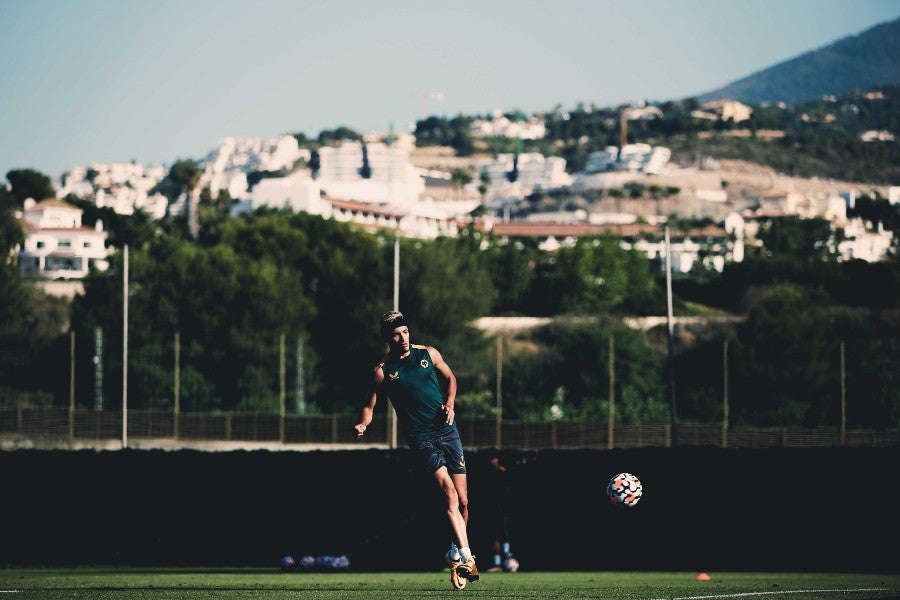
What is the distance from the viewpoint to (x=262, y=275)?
74250 mm

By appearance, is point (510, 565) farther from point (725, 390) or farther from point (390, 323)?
point (725, 390)

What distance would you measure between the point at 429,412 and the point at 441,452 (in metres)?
0.37

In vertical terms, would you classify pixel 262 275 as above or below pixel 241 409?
above

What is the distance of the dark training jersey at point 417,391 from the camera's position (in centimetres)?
1318

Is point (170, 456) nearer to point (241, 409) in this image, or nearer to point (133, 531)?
point (133, 531)

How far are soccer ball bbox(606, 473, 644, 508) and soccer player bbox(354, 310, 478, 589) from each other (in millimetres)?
4532

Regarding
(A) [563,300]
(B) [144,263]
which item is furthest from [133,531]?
(A) [563,300]

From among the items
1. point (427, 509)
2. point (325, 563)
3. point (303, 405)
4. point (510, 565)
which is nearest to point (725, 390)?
point (303, 405)

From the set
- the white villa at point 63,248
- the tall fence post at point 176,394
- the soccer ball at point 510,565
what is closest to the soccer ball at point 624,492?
the soccer ball at point 510,565

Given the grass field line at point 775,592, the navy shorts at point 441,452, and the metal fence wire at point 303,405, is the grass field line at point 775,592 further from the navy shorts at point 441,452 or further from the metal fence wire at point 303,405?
the metal fence wire at point 303,405

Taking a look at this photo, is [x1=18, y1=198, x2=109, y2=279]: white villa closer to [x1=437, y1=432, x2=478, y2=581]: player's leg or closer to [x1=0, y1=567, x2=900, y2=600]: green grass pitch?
[x1=0, y1=567, x2=900, y2=600]: green grass pitch

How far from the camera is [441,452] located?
13.3m

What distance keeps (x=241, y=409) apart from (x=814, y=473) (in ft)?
113

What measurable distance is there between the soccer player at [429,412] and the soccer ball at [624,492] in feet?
14.9
